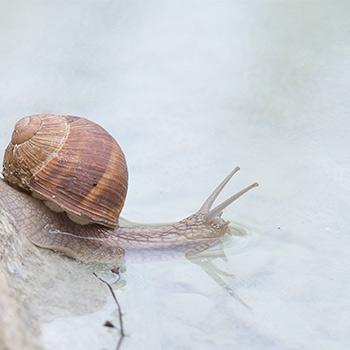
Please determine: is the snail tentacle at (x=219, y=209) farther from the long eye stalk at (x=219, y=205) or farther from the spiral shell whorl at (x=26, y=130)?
the spiral shell whorl at (x=26, y=130)

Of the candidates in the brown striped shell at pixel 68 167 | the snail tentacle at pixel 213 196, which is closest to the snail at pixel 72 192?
the brown striped shell at pixel 68 167

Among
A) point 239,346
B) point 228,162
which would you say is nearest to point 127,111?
point 228,162

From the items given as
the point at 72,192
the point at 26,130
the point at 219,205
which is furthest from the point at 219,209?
the point at 26,130

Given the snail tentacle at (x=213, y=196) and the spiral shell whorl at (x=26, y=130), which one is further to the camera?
the snail tentacle at (x=213, y=196)

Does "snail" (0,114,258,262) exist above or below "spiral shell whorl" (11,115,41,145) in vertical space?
below

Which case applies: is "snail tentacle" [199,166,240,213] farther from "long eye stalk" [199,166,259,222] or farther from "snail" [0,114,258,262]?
"snail" [0,114,258,262]

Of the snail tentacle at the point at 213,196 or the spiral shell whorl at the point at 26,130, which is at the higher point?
the spiral shell whorl at the point at 26,130

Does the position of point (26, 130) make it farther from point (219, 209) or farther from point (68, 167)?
point (219, 209)

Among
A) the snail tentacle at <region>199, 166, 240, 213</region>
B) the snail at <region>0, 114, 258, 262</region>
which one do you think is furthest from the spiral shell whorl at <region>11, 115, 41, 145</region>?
the snail tentacle at <region>199, 166, 240, 213</region>
